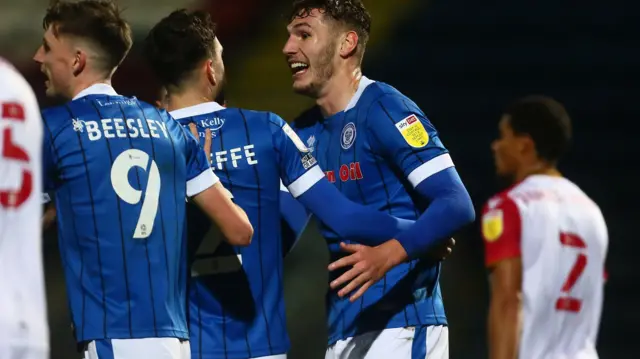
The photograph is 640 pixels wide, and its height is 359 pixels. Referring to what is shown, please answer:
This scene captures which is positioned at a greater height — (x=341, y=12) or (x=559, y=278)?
(x=341, y=12)

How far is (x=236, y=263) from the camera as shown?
4.21 metres

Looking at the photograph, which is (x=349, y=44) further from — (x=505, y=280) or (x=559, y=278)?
(x=559, y=278)

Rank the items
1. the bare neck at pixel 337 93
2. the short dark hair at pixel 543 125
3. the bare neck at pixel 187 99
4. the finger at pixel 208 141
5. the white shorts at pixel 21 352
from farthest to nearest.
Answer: the short dark hair at pixel 543 125
the bare neck at pixel 337 93
the bare neck at pixel 187 99
the finger at pixel 208 141
the white shorts at pixel 21 352

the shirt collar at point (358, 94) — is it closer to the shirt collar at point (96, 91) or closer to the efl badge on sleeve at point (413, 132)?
the efl badge on sleeve at point (413, 132)

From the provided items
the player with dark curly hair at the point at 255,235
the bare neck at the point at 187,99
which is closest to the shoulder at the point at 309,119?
the player with dark curly hair at the point at 255,235

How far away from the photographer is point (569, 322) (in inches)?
186

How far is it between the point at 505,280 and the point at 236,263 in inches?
45.0

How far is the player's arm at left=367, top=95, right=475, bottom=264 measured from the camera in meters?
4.09

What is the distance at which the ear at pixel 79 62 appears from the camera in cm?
384

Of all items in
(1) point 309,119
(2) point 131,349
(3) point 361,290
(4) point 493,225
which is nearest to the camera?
(2) point 131,349

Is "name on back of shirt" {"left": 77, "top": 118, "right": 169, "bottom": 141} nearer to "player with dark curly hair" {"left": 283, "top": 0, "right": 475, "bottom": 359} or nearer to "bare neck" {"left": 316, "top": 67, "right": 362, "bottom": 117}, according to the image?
"player with dark curly hair" {"left": 283, "top": 0, "right": 475, "bottom": 359}

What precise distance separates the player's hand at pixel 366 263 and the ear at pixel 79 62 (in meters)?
1.02

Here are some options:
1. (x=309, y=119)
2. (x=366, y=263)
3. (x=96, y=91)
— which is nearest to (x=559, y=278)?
(x=366, y=263)

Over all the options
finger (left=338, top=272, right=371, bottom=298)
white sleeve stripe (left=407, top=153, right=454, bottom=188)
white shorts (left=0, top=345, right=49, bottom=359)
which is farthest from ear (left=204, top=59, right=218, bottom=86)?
white shorts (left=0, top=345, right=49, bottom=359)
